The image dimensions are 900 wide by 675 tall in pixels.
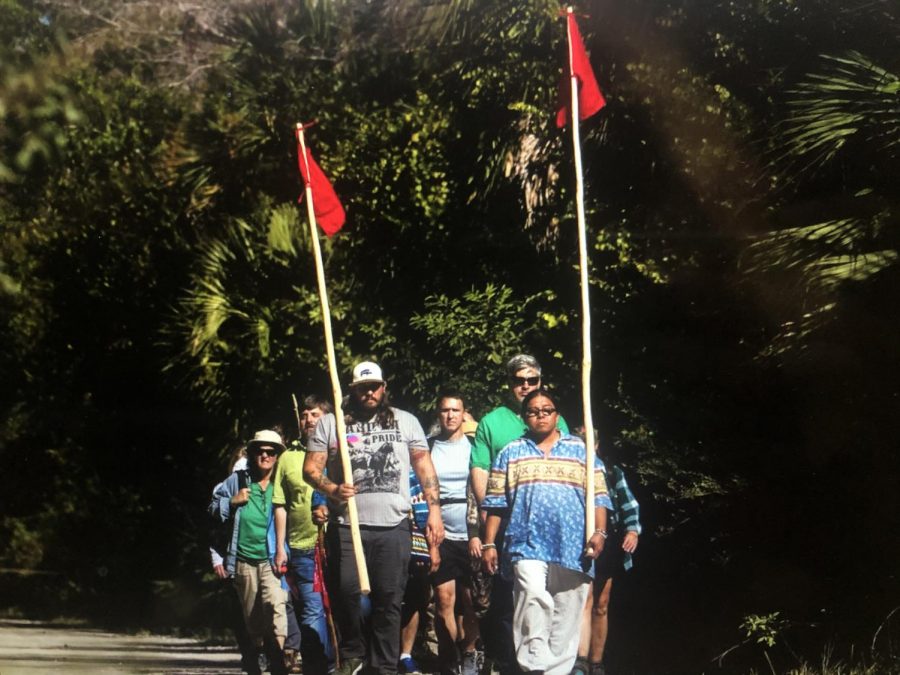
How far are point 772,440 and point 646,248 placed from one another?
2.01 metres

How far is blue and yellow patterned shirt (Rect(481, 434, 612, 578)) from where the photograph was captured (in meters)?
8.19

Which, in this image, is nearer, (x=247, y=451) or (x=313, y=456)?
(x=313, y=456)

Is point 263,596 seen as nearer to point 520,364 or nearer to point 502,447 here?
point 502,447

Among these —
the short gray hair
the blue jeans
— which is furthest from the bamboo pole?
the blue jeans

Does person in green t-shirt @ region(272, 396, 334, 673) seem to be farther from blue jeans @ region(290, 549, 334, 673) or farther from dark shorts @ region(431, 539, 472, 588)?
dark shorts @ region(431, 539, 472, 588)

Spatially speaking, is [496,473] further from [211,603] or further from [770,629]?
[211,603]

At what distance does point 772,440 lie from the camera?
10000 mm

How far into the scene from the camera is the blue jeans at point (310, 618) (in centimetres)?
967

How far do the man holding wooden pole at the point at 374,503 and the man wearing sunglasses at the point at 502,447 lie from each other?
299mm

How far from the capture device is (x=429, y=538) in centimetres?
884

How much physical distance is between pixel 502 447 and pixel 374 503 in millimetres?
856

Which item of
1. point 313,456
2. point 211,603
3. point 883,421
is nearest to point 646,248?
point 883,421

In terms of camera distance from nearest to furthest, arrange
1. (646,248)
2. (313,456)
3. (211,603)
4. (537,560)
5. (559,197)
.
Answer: (537,560), (313,456), (646,248), (559,197), (211,603)

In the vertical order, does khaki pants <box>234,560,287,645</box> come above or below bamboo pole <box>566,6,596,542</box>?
below
